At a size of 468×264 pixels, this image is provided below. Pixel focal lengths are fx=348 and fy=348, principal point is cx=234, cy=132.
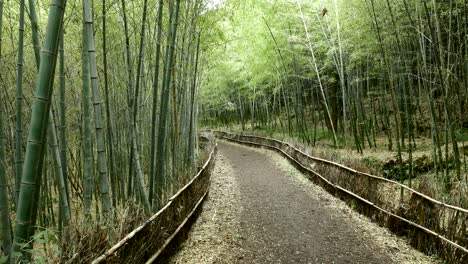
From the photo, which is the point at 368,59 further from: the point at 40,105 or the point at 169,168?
the point at 40,105

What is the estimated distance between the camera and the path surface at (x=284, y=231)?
357 cm

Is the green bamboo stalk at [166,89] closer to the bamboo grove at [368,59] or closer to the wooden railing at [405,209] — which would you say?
Result: the bamboo grove at [368,59]

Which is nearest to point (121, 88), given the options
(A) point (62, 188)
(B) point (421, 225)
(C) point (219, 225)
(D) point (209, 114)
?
(C) point (219, 225)

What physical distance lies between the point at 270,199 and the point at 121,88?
3.01 metres

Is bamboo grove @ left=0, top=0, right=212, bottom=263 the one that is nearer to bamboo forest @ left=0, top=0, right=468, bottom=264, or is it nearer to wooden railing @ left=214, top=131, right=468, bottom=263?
bamboo forest @ left=0, top=0, right=468, bottom=264

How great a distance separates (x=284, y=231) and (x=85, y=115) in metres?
2.83

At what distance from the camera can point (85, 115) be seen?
2.60 m

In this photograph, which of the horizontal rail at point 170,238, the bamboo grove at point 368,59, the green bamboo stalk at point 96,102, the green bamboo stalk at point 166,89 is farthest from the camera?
the bamboo grove at point 368,59

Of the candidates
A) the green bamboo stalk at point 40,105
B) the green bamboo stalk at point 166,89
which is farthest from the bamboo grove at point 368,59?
the green bamboo stalk at point 40,105

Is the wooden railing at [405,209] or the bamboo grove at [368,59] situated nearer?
the wooden railing at [405,209]

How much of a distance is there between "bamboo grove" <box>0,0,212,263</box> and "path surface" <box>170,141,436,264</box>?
71cm

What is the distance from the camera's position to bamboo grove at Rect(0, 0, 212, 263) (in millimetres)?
A: 1554

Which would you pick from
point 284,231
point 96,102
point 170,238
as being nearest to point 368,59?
point 284,231

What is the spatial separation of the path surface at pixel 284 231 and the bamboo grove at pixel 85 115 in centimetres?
71
